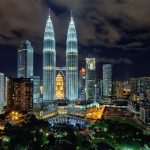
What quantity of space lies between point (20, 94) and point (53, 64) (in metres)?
14.1

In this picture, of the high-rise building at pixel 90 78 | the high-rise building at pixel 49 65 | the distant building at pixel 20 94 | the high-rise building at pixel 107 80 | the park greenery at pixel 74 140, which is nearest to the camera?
the park greenery at pixel 74 140

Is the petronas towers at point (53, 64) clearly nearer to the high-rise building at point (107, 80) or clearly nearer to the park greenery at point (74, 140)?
the high-rise building at point (107, 80)

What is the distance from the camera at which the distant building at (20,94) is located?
3381cm

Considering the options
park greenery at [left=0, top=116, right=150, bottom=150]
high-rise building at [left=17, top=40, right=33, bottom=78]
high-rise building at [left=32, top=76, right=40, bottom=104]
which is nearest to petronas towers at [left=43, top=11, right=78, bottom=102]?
high-rise building at [left=32, top=76, right=40, bottom=104]

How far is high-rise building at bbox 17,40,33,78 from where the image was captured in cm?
5520

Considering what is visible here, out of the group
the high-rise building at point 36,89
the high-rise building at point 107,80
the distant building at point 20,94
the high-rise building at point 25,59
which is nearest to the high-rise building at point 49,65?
the high-rise building at point 36,89

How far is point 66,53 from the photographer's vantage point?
4788cm

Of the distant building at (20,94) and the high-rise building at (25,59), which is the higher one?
the high-rise building at (25,59)

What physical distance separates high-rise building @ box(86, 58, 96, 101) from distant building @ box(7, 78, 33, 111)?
68.3 ft

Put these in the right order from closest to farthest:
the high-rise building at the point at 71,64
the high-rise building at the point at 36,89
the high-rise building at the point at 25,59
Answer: the high-rise building at the point at 71,64 < the high-rise building at the point at 36,89 < the high-rise building at the point at 25,59

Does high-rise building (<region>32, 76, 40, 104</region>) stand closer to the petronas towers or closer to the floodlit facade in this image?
the petronas towers

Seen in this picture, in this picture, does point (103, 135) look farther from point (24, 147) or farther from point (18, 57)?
point (18, 57)

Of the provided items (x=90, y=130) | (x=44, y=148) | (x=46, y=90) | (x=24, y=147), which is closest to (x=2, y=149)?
(x=24, y=147)

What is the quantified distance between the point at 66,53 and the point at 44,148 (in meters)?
33.6
